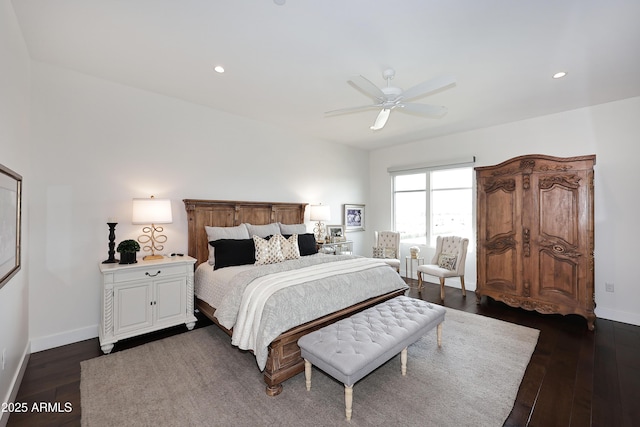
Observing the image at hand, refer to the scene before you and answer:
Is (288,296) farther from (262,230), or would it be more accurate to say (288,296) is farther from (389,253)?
(389,253)

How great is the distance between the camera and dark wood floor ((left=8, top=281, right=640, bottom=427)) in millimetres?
1985

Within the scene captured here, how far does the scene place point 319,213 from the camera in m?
5.18

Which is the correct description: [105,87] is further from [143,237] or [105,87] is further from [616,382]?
[616,382]

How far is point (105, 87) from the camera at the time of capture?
328cm

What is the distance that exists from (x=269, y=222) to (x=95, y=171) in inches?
95.5

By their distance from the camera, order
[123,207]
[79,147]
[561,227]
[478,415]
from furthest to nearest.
A: [561,227] < [123,207] < [79,147] < [478,415]

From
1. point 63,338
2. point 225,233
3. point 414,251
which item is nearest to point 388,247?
point 414,251

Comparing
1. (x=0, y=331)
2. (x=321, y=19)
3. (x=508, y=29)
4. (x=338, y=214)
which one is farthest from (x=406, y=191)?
(x=0, y=331)

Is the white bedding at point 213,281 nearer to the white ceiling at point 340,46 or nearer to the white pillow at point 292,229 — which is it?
the white pillow at point 292,229

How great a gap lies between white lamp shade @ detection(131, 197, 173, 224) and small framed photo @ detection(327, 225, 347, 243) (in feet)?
10.4

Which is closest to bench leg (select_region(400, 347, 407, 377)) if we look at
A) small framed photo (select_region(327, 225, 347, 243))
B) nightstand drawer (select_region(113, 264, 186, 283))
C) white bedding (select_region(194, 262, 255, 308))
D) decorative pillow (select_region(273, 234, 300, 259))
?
white bedding (select_region(194, 262, 255, 308))

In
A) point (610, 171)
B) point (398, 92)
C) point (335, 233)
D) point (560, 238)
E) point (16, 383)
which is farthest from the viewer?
point (335, 233)

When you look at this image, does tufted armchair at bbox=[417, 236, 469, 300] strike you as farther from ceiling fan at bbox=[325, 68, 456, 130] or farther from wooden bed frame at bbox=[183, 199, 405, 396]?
ceiling fan at bbox=[325, 68, 456, 130]

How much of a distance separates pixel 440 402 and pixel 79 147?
4.35m
